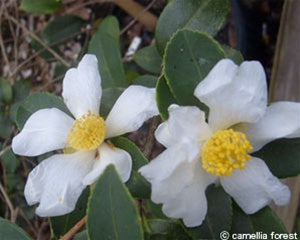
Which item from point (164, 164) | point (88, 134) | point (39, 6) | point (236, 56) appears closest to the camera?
point (164, 164)

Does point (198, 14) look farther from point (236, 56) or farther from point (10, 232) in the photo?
point (10, 232)

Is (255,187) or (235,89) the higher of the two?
(235,89)

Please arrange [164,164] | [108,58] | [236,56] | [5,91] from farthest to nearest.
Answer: [5,91] → [108,58] → [236,56] → [164,164]

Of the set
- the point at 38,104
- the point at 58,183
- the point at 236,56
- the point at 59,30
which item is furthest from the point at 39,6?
the point at 58,183

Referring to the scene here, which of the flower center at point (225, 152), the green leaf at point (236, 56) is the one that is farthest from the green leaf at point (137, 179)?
the green leaf at point (236, 56)

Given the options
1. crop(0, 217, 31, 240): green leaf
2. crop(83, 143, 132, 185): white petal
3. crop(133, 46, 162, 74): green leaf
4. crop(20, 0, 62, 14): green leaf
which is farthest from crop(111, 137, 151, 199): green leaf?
crop(20, 0, 62, 14): green leaf

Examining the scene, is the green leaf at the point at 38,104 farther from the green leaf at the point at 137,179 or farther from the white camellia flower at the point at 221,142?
the white camellia flower at the point at 221,142

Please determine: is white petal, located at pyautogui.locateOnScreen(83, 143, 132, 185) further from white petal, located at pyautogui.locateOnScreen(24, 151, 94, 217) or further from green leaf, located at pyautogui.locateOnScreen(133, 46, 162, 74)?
green leaf, located at pyautogui.locateOnScreen(133, 46, 162, 74)
